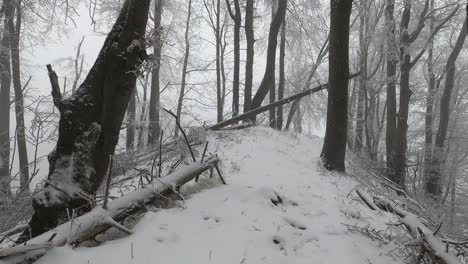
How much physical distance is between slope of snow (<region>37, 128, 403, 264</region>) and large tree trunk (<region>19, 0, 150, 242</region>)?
2.74 feet

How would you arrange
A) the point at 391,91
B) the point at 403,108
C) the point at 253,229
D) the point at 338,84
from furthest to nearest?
the point at 391,91, the point at 403,108, the point at 338,84, the point at 253,229

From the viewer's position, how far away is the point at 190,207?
4074 mm

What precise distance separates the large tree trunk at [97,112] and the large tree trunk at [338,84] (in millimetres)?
3993

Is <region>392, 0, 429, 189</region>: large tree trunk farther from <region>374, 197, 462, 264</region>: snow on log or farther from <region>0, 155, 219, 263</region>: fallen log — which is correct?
<region>0, 155, 219, 263</region>: fallen log

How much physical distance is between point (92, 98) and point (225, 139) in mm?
4533

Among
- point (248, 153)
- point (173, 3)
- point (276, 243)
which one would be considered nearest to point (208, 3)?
point (173, 3)

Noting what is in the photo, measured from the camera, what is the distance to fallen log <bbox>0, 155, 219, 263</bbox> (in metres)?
2.72

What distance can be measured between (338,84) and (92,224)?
5.21 metres

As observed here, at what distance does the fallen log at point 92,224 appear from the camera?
2719 millimetres

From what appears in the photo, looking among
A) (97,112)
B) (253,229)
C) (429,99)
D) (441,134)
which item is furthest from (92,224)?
(429,99)

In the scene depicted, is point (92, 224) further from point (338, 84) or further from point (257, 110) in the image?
point (257, 110)

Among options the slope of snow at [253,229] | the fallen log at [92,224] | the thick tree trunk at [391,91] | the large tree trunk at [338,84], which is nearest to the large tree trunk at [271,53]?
the thick tree trunk at [391,91]

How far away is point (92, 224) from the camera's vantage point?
3.23 m

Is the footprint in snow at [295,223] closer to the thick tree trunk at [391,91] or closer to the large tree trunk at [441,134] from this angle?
the thick tree trunk at [391,91]
